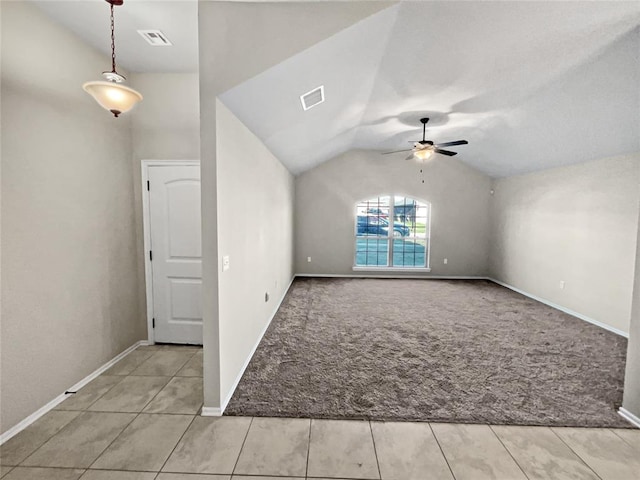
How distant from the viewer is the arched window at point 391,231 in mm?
6953

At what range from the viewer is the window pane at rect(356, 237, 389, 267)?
7.01 metres

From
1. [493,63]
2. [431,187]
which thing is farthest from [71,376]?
[431,187]

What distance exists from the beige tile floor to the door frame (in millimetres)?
1067

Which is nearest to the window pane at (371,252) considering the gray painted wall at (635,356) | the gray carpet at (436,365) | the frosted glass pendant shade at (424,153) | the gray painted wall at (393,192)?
the gray painted wall at (393,192)

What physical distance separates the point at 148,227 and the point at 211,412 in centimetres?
206

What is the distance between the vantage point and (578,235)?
4.46 metres

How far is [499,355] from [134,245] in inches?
163

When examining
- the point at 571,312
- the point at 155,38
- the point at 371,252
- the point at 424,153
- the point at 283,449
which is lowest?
the point at 283,449

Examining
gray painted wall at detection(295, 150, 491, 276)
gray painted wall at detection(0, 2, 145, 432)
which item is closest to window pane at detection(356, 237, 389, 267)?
gray painted wall at detection(295, 150, 491, 276)

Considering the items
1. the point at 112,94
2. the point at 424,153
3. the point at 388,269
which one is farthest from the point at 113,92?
the point at 388,269

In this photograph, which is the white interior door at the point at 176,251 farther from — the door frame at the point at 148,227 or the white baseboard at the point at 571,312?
the white baseboard at the point at 571,312

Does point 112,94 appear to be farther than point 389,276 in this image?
No

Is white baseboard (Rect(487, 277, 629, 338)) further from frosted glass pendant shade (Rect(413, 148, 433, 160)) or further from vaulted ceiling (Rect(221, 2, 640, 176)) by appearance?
frosted glass pendant shade (Rect(413, 148, 433, 160))

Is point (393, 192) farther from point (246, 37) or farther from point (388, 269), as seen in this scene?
point (246, 37)
